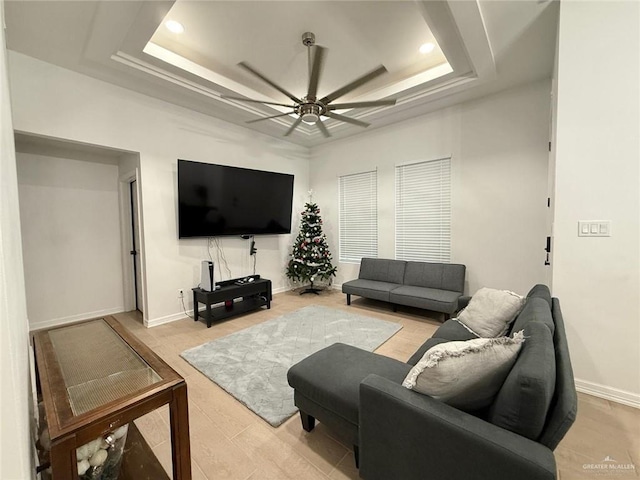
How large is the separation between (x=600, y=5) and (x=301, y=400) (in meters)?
3.59

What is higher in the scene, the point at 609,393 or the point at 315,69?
the point at 315,69

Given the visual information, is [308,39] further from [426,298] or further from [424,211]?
[426,298]

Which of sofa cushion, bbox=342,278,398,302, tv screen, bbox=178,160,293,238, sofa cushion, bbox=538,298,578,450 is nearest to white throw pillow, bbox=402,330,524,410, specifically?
sofa cushion, bbox=538,298,578,450

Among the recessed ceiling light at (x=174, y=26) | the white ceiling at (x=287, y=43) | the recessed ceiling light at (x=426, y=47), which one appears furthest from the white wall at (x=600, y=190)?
the recessed ceiling light at (x=174, y=26)

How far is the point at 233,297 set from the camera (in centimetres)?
389

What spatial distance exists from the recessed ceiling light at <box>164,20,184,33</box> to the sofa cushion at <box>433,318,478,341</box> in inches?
145

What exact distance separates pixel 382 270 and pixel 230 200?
9.10 feet

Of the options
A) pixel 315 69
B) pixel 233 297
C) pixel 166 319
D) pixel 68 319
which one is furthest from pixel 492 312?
pixel 68 319

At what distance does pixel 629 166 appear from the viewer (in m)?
1.94

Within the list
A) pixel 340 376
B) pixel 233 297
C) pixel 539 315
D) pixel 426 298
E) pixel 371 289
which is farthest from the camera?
pixel 371 289

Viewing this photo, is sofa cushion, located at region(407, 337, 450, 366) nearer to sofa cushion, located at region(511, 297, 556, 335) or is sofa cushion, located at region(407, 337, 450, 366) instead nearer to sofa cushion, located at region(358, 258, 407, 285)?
sofa cushion, located at region(511, 297, 556, 335)

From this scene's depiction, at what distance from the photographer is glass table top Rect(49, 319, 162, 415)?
104 cm

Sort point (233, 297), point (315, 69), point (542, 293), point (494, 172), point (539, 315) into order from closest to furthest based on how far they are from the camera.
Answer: point (539, 315)
point (542, 293)
point (315, 69)
point (494, 172)
point (233, 297)

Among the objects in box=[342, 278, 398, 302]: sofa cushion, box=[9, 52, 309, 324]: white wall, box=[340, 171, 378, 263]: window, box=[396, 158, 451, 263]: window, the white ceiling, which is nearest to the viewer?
the white ceiling
